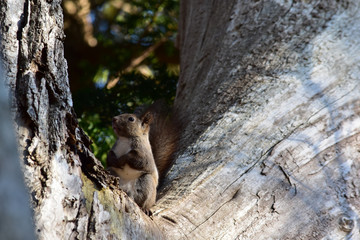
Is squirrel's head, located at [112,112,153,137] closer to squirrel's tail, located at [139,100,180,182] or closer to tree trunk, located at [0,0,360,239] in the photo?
squirrel's tail, located at [139,100,180,182]

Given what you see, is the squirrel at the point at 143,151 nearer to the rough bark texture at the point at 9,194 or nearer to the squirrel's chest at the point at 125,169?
the squirrel's chest at the point at 125,169

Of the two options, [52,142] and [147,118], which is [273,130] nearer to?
[147,118]

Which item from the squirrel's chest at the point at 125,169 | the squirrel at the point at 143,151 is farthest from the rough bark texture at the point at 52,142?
the squirrel's chest at the point at 125,169

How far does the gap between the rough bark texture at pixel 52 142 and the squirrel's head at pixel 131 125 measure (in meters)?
1.22

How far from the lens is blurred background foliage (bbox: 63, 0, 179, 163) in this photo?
13.2ft

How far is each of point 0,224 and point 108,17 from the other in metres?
5.12

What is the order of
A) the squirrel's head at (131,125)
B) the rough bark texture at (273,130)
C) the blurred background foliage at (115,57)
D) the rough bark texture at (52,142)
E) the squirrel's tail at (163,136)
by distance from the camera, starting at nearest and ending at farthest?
1. the rough bark texture at (52,142)
2. the rough bark texture at (273,130)
3. the squirrel's tail at (163,136)
4. the squirrel's head at (131,125)
5. the blurred background foliage at (115,57)

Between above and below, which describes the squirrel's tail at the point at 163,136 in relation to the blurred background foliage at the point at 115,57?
below

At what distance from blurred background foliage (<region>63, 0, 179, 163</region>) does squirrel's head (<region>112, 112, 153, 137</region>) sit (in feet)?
2.01

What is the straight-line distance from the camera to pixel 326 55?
118 inches

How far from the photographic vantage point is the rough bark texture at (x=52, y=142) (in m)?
1.77

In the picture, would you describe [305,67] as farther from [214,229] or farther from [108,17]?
[108,17]

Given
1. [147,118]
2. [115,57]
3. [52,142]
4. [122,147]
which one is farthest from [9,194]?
[115,57]

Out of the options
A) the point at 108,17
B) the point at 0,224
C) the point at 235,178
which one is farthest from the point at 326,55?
the point at 108,17
